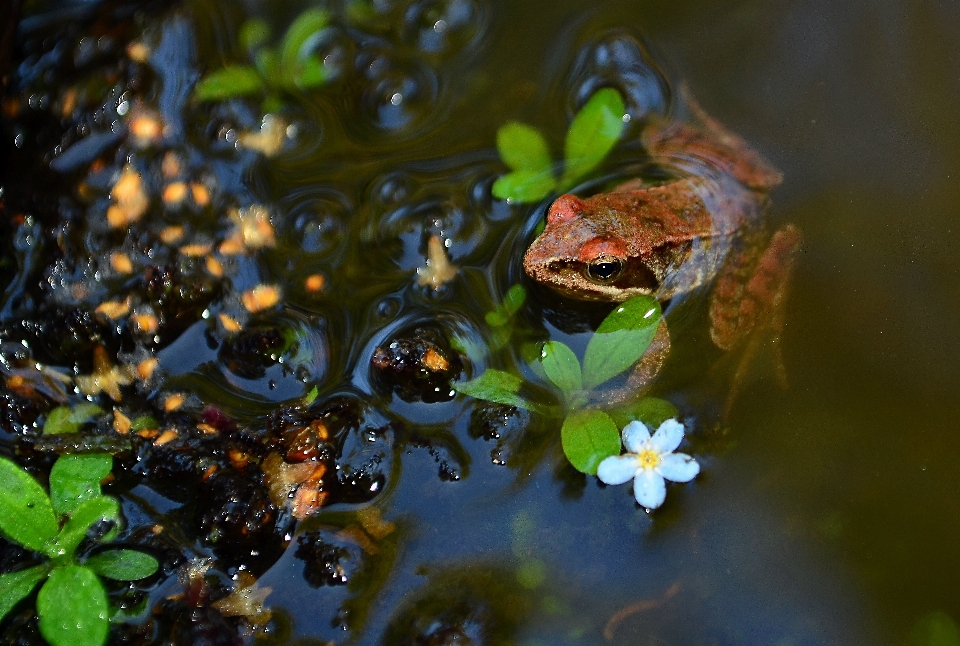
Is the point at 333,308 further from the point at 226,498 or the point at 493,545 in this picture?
the point at 493,545

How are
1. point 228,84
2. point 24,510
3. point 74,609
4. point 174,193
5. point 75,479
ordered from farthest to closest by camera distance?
point 228,84 → point 174,193 → point 75,479 → point 24,510 → point 74,609

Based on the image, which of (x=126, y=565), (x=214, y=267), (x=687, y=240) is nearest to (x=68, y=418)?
(x=126, y=565)

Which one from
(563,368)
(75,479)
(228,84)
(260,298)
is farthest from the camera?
(228,84)

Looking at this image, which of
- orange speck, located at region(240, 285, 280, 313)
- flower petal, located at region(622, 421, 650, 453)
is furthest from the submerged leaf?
flower petal, located at region(622, 421, 650, 453)

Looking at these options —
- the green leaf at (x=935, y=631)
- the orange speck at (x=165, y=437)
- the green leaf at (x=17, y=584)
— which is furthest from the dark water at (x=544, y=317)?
the green leaf at (x=17, y=584)

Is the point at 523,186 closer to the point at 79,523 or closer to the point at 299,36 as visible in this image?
the point at 299,36

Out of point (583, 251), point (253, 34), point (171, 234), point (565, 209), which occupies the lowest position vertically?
point (583, 251)

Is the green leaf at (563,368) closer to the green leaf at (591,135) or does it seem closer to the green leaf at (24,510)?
the green leaf at (591,135)
